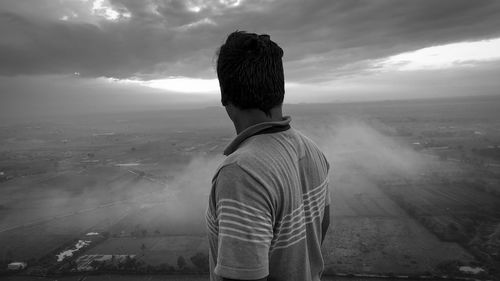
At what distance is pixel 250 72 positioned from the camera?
194 cm

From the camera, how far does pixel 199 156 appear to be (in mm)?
91625

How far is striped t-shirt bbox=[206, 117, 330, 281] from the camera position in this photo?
1627mm

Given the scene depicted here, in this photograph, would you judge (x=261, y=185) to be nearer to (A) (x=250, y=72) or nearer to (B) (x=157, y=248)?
(A) (x=250, y=72)

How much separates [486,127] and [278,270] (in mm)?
148771

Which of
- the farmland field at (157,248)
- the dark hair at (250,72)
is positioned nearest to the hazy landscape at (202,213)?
the farmland field at (157,248)

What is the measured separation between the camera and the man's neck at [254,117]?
2041mm

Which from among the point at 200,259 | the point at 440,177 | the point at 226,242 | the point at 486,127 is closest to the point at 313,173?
the point at 226,242

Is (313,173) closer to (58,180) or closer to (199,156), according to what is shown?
(58,180)

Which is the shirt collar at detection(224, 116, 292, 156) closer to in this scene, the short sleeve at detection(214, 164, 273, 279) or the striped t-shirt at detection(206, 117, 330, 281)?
the striped t-shirt at detection(206, 117, 330, 281)

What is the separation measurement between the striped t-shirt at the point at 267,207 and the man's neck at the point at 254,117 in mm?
85

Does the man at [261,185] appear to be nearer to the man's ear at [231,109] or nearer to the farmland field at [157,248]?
the man's ear at [231,109]

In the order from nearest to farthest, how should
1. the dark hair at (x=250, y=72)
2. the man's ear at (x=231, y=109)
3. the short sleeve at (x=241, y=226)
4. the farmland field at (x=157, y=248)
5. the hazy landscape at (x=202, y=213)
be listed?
the short sleeve at (x=241, y=226) < the dark hair at (x=250, y=72) < the man's ear at (x=231, y=109) < the hazy landscape at (x=202, y=213) < the farmland field at (x=157, y=248)

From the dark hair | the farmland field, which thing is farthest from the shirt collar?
the farmland field

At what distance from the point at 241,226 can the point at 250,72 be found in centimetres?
88
